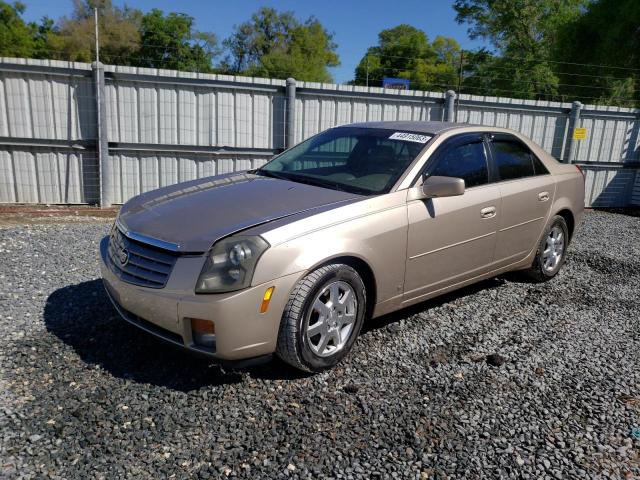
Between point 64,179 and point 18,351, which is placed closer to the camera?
point 18,351

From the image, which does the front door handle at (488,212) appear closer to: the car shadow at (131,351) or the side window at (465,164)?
the side window at (465,164)

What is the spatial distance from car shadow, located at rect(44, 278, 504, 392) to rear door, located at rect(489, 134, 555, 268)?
4.11 ft

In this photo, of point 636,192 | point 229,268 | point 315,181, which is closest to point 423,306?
point 315,181

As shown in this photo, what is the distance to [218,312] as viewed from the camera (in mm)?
3090

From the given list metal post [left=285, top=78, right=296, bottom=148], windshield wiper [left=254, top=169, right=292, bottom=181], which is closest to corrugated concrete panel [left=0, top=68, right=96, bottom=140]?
metal post [left=285, top=78, right=296, bottom=148]

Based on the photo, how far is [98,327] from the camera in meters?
4.15

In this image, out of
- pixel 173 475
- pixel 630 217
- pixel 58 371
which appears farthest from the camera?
pixel 630 217

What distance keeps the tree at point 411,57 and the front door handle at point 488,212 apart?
2198 inches

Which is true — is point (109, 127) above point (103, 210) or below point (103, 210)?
above

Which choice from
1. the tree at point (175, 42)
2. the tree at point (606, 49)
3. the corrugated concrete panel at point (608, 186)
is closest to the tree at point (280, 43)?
the tree at point (175, 42)

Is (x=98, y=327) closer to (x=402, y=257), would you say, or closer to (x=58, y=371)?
(x=58, y=371)

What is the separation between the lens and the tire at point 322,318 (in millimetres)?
3328

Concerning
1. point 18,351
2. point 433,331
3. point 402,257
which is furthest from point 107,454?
point 433,331

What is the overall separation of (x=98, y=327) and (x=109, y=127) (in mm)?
5628
